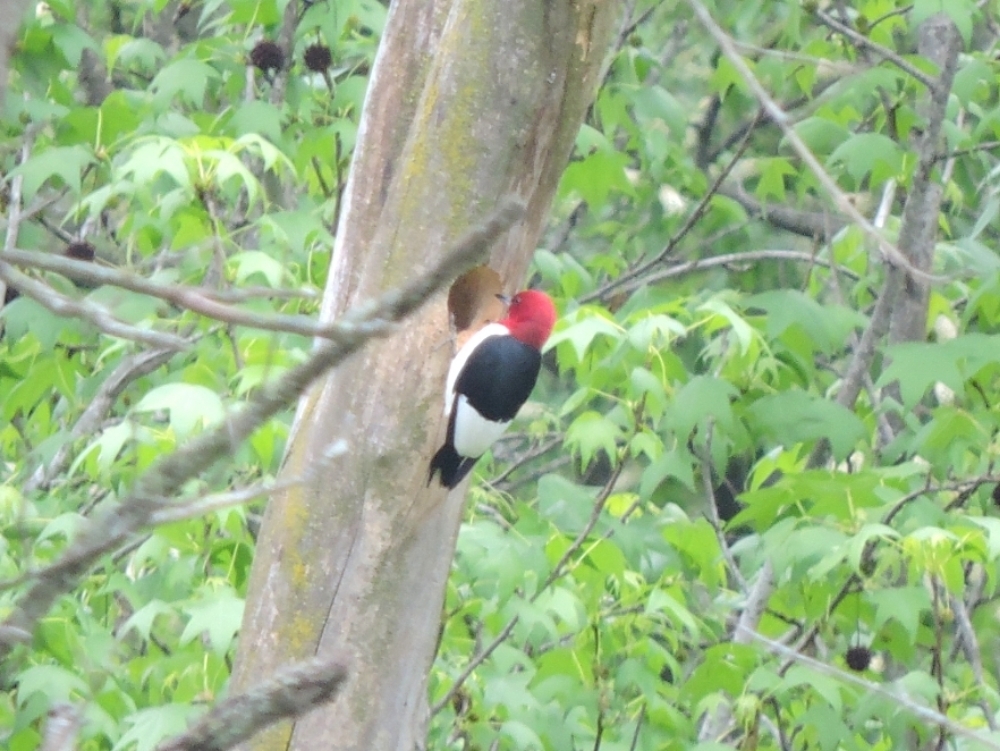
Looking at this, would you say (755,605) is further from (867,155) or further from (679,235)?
(867,155)

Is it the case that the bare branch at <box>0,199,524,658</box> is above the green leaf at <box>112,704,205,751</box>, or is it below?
above

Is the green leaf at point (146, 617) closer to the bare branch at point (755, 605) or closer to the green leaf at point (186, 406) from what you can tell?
the green leaf at point (186, 406)

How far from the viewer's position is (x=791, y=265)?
16.5 feet

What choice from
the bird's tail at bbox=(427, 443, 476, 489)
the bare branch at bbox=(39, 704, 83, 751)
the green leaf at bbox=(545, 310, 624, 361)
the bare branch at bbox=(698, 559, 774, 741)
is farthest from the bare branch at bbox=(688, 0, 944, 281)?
the bare branch at bbox=(698, 559, 774, 741)

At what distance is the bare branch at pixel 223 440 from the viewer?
0.74 meters

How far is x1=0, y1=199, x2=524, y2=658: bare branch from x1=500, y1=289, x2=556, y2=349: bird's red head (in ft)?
5.44

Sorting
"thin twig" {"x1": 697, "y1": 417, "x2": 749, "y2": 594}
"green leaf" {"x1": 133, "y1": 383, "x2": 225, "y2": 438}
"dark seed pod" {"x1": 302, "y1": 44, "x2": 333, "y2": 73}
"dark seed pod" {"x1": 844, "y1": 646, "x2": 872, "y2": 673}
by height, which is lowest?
"dark seed pod" {"x1": 844, "y1": 646, "x2": 872, "y2": 673}

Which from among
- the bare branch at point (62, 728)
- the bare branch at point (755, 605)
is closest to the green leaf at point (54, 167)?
the bare branch at point (755, 605)

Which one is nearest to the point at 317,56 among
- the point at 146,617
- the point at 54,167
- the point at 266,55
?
the point at 266,55

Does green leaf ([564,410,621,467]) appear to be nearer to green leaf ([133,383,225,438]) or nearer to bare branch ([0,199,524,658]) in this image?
green leaf ([133,383,225,438])

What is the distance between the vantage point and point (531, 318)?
2549mm

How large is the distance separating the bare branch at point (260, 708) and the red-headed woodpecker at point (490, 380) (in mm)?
1233

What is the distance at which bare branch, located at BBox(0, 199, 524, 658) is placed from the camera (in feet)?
2.44

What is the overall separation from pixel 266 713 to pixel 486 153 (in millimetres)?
1374
